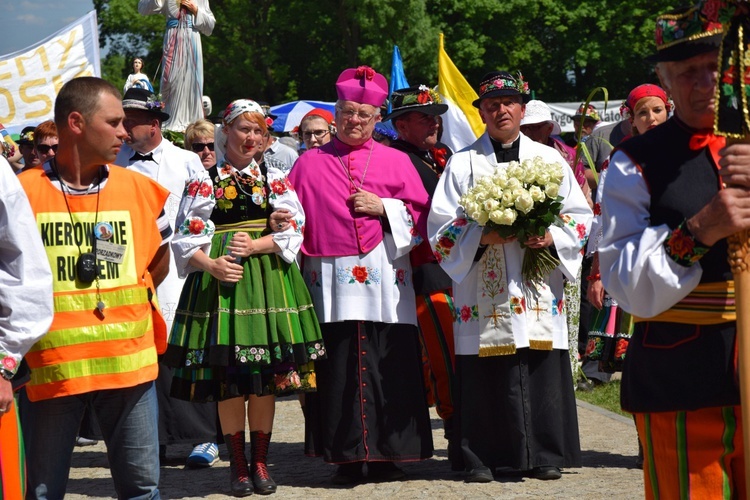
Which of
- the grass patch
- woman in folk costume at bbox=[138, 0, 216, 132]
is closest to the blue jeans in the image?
the grass patch

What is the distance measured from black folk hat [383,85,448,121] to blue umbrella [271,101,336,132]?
1157 centimetres

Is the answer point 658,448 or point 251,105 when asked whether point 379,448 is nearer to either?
point 251,105

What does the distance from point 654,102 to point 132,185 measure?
3.76 metres

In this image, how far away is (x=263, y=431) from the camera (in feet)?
22.3

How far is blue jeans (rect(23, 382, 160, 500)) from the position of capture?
4688 millimetres

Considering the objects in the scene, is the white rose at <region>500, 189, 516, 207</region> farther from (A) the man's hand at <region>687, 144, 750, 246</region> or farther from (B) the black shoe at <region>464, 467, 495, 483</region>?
(A) the man's hand at <region>687, 144, 750, 246</region>

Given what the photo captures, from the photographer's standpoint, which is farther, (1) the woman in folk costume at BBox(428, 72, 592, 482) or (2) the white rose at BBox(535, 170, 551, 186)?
(1) the woman in folk costume at BBox(428, 72, 592, 482)

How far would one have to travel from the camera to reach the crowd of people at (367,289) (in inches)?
137

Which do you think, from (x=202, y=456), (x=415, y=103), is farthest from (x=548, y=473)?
(x=415, y=103)

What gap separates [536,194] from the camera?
6.43 m

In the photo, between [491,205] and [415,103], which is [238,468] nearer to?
[491,205]

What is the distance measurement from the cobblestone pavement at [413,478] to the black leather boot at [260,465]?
8 centimetres

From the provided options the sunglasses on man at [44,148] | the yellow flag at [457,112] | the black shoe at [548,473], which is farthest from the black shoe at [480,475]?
the yellow flag at [457,112]

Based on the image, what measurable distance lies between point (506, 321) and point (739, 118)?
3556mm
